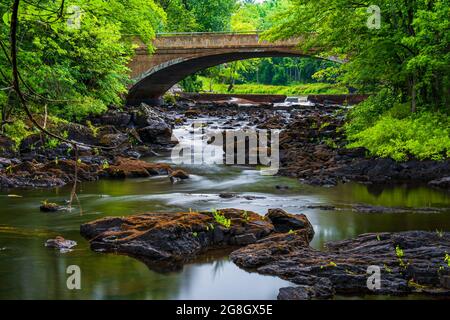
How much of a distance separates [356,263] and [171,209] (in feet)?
21.9

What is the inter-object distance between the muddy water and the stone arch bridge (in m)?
18.6

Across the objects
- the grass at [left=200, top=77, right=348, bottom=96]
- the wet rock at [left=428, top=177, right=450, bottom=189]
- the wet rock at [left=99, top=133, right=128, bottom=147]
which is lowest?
the wet rock at [left=428, top=177, right=450, bottom=189]

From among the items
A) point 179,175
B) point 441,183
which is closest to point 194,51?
point 179,175

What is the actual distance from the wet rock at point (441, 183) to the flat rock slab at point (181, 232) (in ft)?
23.8

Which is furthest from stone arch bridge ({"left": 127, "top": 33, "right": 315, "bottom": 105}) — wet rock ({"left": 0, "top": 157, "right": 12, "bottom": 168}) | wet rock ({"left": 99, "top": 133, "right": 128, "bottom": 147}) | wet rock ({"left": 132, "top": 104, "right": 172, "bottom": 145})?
wet rock ({"left": 0, "top": 157, "right": 12, "bottom": 168})

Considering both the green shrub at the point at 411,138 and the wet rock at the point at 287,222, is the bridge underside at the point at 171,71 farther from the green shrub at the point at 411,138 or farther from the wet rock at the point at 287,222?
the wet rock at the point at 287,222

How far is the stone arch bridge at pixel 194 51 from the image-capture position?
40750 mm

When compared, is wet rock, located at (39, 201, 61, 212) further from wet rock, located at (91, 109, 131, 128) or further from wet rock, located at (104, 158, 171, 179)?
wet rock, located at (91, 109, 131, 128)

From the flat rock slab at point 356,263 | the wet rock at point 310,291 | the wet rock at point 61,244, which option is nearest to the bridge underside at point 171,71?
the flat rock slab at point 356,263

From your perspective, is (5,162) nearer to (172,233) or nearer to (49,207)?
(49,207)

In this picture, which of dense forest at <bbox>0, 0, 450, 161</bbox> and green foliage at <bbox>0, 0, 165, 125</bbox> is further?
green foliage at <bbox>0, 0, 165, 125</bbox>

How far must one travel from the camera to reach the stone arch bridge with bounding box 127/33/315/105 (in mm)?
40750

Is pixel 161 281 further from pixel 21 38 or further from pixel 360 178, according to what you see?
pixel 21 38
